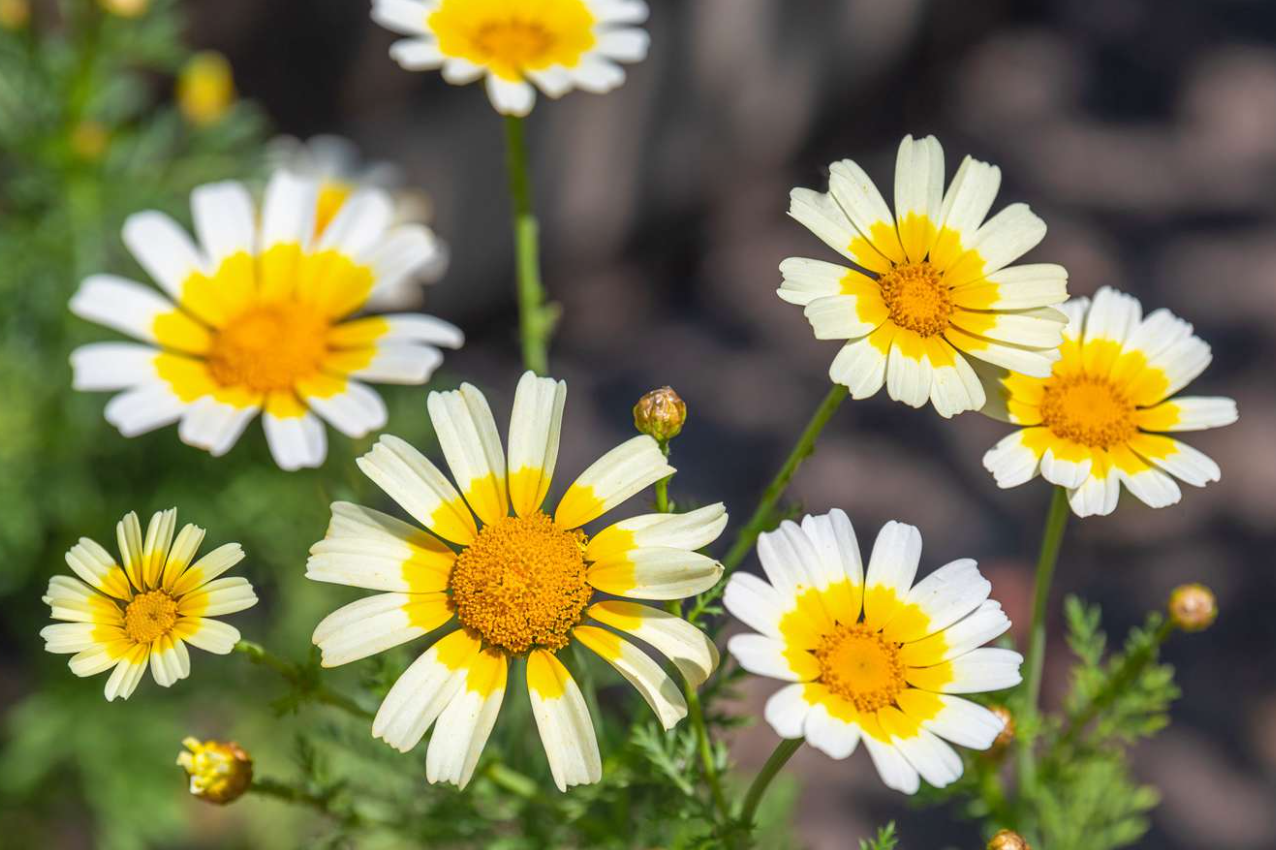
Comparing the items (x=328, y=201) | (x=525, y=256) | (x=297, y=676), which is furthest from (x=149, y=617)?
(x=328, y=201)

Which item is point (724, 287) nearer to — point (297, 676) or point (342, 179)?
point (342, 179)

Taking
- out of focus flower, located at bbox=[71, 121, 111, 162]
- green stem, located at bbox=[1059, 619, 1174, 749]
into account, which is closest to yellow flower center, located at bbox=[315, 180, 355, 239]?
out of focus flower, located at bbox=[71, 121, 111, 162]

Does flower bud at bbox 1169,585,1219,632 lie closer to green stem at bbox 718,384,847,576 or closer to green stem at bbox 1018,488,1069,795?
green stem at bbox 1018,488,1069,795

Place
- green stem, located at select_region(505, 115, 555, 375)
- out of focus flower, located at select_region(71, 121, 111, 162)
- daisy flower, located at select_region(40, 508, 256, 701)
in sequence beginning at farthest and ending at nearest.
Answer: out of focus flower, located at select_region(71, 121, 111, 162) < green stem, located at select_region(505, 115, 555, 375) < daisy flower, located at select_region(40, 508, 256, 701)

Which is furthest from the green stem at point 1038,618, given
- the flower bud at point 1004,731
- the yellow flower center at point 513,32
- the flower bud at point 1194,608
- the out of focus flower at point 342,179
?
the out of focus flower at point 342,179

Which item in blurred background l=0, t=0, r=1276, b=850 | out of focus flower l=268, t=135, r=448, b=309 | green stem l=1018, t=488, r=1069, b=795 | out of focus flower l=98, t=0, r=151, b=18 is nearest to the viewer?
green stem l=1018, t=488, r=1069, b=795

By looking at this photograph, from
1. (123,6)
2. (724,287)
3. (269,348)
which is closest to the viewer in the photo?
(269,348)

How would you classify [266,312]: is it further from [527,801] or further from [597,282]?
[597,282]
